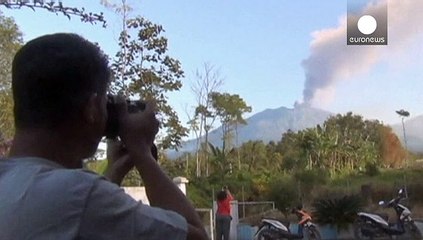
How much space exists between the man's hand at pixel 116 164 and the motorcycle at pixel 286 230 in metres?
3.97

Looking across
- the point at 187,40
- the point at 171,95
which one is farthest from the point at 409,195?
the point at 187,40

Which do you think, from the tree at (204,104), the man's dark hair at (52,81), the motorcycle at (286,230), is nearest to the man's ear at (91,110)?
the man's dark hair at (52,81)

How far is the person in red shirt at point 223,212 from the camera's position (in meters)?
4.82

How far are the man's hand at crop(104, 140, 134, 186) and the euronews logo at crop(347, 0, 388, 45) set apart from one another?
6.49 ft

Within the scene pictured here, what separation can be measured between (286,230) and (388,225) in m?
0.71

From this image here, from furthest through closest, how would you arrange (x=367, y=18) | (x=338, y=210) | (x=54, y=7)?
1. (x=338, y=210)
2. (x=367, y=18)
3. (x=54, y=7)

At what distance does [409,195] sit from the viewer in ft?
13.8

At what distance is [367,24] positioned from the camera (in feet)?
8.34

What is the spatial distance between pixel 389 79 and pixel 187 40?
1449 millimetres

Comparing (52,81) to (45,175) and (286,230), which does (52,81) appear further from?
(286,230)

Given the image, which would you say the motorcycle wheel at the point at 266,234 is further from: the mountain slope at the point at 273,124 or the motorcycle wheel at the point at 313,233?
the mountain slope at the point at 273,124

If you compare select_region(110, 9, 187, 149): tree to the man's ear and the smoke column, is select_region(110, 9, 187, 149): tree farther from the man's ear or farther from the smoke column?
the man's ear

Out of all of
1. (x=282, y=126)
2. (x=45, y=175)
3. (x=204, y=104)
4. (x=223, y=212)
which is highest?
(x=204, y=104)

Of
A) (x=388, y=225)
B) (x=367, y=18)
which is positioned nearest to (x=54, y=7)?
(x=367, y=18)
